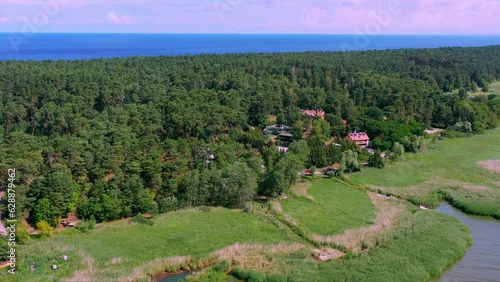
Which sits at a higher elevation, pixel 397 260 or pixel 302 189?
pixel 302 189

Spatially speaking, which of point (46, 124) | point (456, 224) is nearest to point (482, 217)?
point (456, 224)

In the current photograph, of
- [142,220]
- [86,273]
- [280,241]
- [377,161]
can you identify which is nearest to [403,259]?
[280,241]

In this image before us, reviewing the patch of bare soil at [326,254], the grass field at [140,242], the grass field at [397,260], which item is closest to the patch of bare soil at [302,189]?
the grass field at [140,242]

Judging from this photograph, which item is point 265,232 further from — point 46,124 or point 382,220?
point 46,124

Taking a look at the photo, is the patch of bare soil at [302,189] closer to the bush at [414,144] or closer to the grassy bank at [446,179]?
the grassy bank at [446,179]

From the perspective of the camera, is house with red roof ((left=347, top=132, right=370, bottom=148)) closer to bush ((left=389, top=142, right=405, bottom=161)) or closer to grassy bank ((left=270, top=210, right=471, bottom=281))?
bush ((left=389, top=142, right=405, bottom=161))

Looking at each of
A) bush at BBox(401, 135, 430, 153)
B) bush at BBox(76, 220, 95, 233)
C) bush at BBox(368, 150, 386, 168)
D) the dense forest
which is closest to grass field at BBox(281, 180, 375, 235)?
the dense forest

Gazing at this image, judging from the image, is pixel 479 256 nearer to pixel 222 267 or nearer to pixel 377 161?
pixel 222 267
